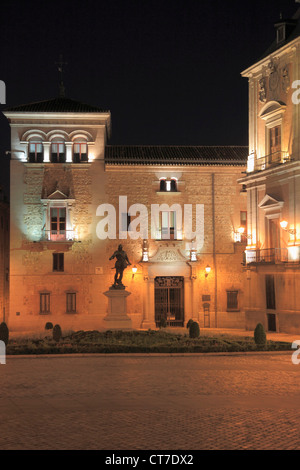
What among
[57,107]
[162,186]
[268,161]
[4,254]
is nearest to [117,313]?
[162,186]

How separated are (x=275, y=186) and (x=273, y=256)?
392cm

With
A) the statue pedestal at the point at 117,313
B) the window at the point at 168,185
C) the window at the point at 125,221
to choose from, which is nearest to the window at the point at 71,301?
the window at the point at 125,221

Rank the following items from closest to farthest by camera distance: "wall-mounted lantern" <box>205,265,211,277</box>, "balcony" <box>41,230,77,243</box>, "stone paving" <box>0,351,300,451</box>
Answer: "stone paving" <box>0,351,300,451</box> < "balcony" <box>41,230,77,243</box> < "wall-mounted lantern" <box>205,265,211,277</box>

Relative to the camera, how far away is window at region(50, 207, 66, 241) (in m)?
39.7

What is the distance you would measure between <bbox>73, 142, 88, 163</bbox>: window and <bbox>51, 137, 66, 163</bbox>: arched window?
29.3 inches

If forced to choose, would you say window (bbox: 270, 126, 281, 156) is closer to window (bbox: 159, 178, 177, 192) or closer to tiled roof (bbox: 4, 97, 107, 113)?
window (bbox: 159, 178, 177, 192)

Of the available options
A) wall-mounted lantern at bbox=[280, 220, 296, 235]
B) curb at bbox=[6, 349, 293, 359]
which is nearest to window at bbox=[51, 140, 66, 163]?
wall-mounted lantern at bbox=[280, 220, 296, 235]

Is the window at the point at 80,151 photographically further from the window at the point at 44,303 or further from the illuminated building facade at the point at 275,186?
the illuminated building facade at the point at 275,186

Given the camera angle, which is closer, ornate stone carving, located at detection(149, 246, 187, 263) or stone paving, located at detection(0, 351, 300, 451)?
stone paving, located at detection(0, 351, 300, 451)

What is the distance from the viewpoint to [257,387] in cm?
1644

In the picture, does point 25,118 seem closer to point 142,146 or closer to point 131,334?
point 142,146

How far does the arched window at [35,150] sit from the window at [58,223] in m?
3.59

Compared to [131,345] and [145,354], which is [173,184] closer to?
[131,345]
